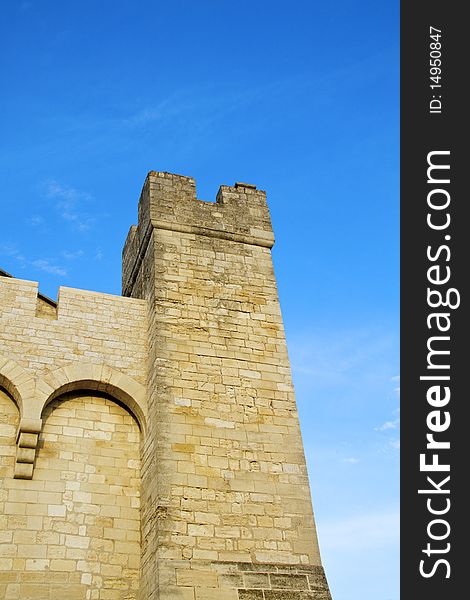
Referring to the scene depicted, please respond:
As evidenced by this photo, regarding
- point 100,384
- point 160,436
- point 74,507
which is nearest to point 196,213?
point 100,384

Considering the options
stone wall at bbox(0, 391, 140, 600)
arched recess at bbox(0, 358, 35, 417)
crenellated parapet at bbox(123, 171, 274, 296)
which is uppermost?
crenellated parapet at bbox(123, 171, 274, 296)

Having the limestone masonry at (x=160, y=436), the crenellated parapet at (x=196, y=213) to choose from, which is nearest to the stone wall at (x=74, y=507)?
the limestone masonry at (x=160, y=436)

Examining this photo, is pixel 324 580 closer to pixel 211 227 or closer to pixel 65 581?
pixel 65 581

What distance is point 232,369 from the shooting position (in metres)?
8.67

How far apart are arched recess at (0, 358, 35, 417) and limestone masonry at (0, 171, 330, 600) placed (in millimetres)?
20

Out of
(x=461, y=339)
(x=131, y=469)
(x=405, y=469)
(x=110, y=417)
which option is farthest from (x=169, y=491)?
(x=461, y=339)

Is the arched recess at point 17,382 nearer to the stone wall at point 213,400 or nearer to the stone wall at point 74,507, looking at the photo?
the stone wall at point 74,507

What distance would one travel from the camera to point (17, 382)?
7.93 m

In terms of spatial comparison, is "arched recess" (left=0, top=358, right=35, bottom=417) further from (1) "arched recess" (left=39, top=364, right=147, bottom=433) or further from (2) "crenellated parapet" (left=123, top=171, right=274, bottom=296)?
(2) "crenellated parapet" (left=123, top=171, right=274, bottom=296)

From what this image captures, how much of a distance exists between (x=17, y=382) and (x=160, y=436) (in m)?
1.77

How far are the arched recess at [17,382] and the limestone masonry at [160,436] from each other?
20 mm

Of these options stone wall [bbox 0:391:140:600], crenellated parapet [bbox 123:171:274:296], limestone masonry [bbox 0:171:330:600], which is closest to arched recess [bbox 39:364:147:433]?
limestone masonry [bbox 0:171:330:600]

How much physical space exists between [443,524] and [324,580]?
1412 millimetres

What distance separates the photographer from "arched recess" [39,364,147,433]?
8.15 metres
